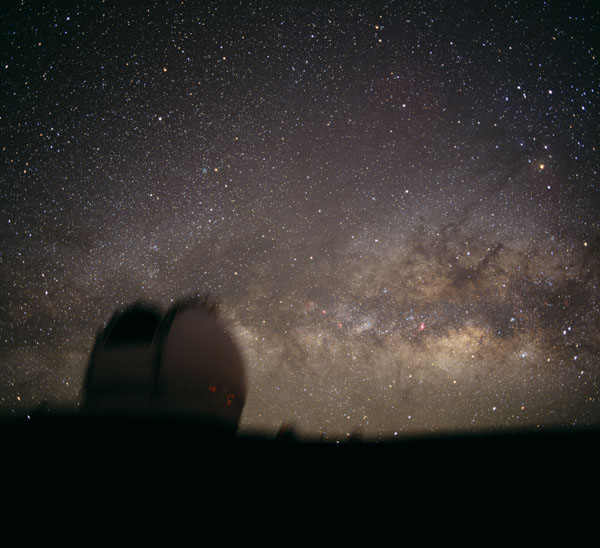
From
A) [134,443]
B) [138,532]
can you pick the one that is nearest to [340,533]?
[138,532]

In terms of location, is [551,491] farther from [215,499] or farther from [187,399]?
[187,399]

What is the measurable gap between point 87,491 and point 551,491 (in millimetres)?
9400

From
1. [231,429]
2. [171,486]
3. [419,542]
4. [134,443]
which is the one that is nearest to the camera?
[419,542]

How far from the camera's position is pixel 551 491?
5.70 metres

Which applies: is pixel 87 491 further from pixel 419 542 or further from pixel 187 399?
pixel 187 399

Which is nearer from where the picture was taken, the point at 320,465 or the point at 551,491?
the point at 551,491

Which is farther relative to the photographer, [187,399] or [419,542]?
[187,399]

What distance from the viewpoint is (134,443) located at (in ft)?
40.5

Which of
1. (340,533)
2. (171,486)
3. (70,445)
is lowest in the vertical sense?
(70,445)

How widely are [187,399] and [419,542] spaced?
1321 centimetres

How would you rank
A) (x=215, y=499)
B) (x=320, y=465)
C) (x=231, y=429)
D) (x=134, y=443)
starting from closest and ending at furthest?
1. (x=215, y=499)
2. (x=320, y=465)
3. (x=134, y=443)
4. (x=231, y=429)

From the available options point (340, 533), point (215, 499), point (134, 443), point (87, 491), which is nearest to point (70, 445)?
point (134, 443)

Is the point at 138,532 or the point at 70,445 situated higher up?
the point at 138,532

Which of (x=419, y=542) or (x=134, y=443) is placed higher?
(x=419, y=542)
